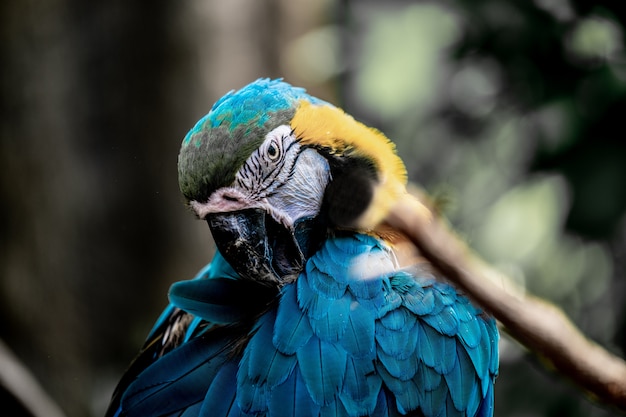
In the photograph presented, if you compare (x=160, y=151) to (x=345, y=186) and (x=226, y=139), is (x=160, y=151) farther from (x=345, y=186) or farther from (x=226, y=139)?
(x=345, y=186)

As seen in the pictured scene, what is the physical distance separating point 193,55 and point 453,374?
1723mm

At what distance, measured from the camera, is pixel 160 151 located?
7.93ft

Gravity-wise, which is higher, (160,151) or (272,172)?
(272,172)

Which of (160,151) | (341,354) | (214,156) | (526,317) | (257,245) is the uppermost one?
(526,317)

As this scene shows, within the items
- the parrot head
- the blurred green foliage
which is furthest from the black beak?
the blurred green foliage

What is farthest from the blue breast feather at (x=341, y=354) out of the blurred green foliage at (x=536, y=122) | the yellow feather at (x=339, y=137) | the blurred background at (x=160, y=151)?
the blurred background at (x=160, y=151)

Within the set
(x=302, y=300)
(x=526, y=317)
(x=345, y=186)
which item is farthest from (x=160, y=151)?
(x=526, y=317)

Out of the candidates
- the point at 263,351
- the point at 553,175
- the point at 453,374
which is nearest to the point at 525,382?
the point at 553,175

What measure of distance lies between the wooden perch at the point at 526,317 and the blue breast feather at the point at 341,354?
0.52m

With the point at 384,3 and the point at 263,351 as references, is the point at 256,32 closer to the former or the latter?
the point at 384,3

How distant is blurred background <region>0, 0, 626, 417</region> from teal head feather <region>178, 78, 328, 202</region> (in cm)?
66

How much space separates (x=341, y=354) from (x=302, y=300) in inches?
3.6

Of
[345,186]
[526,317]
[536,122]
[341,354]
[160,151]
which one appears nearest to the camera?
[526,317]

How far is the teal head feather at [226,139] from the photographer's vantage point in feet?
3.22
